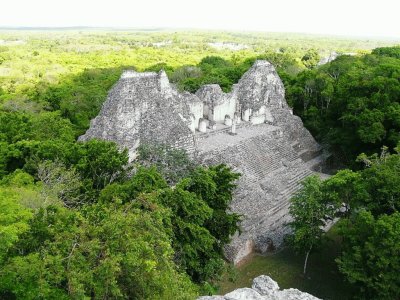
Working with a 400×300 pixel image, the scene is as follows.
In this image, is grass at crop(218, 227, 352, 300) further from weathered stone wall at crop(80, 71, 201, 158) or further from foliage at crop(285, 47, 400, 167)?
foliage at crop(285, 47, 400, 167)

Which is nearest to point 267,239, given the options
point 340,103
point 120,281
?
point 120,281

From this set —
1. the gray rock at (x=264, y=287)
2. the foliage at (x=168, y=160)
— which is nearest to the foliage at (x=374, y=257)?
the gray rock at (x=264, y=287)

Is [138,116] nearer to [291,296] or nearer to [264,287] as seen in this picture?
[264,287]

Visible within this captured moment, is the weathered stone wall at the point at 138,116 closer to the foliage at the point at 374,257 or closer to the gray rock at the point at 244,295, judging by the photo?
the foliage at the point at 374,257

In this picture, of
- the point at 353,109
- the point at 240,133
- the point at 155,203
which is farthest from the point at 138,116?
the point at 353,109

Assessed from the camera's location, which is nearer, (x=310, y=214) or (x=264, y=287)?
(x=264, y=287)

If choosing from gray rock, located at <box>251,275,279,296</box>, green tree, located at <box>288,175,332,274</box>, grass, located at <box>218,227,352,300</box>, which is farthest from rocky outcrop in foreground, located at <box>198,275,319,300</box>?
green tree, located at <box>288,175,332,274</box>

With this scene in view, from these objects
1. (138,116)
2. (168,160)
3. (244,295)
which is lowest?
(244,295)
